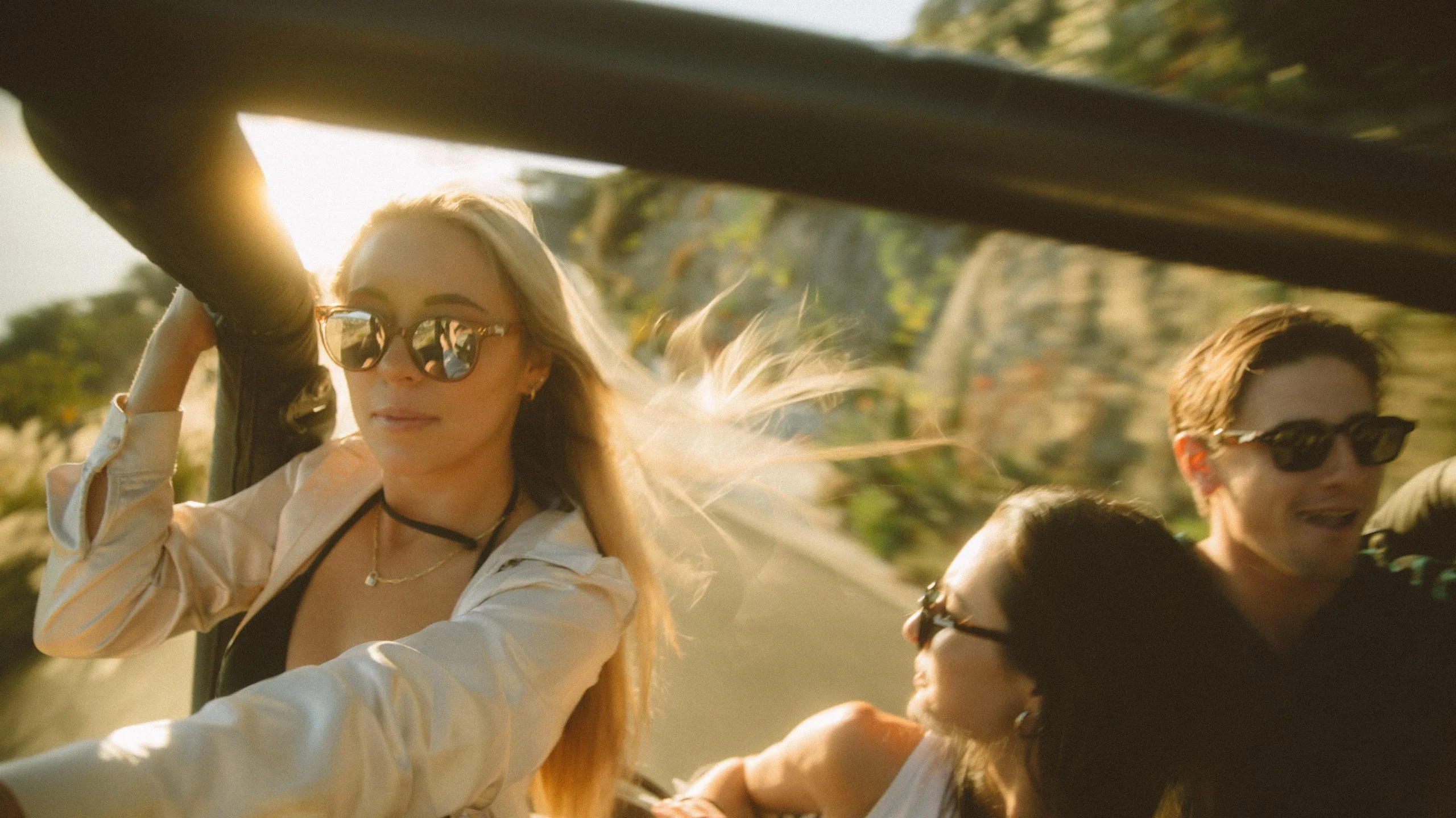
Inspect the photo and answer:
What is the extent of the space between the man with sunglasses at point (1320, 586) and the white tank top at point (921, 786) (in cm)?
45

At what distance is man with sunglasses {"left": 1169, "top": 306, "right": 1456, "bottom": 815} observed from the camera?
1.57 m

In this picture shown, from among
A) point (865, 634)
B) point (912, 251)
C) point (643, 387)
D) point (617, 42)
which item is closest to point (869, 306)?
point (912, 251)

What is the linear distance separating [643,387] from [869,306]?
31.0 feet

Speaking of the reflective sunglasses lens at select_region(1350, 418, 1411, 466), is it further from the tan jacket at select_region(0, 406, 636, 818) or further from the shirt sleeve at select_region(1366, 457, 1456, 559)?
the tan jacket at select_region(0, 406, 636, 818)

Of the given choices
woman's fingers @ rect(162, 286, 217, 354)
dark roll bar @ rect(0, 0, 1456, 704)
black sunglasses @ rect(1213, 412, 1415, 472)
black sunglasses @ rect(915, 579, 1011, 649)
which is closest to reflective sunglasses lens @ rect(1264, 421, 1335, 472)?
black sunglasses @ rect(1213, 412, 1415, 472)

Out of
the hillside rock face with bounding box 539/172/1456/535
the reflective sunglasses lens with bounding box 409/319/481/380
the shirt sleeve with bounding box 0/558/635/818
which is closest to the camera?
the shirt sleeve with bounding box 0/558/635/818

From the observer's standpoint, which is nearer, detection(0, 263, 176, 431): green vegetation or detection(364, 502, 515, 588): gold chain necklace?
detection(364, 502, 515, 588): gold chain necklace

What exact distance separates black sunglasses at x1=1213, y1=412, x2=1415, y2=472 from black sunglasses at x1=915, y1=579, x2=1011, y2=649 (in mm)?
628

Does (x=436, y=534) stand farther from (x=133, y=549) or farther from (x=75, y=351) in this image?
(x=75, y=351)

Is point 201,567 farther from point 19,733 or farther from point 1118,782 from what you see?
point 1118,782

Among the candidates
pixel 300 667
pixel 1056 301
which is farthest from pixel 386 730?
pixel 1056 301

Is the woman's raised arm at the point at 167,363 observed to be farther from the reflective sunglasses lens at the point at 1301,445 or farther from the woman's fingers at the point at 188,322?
the reflective sunglasses lens at the point at 1301,445

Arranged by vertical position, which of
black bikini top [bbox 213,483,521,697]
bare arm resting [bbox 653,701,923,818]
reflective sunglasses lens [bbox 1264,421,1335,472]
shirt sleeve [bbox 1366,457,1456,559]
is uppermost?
reflective sunglasses lens [bbox 1264,421,1335,472]

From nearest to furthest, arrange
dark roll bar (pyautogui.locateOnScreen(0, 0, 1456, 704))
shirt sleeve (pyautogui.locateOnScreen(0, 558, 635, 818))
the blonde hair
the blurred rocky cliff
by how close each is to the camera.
Answer: dark roll bar (pyautogui.locateOnScreen(0, 0, 1456, 704)), shirt sleeve (pyautogui.locateOnScreen(0, 558, 635, 818)), the blonde hair, the blurred rocky cliff
